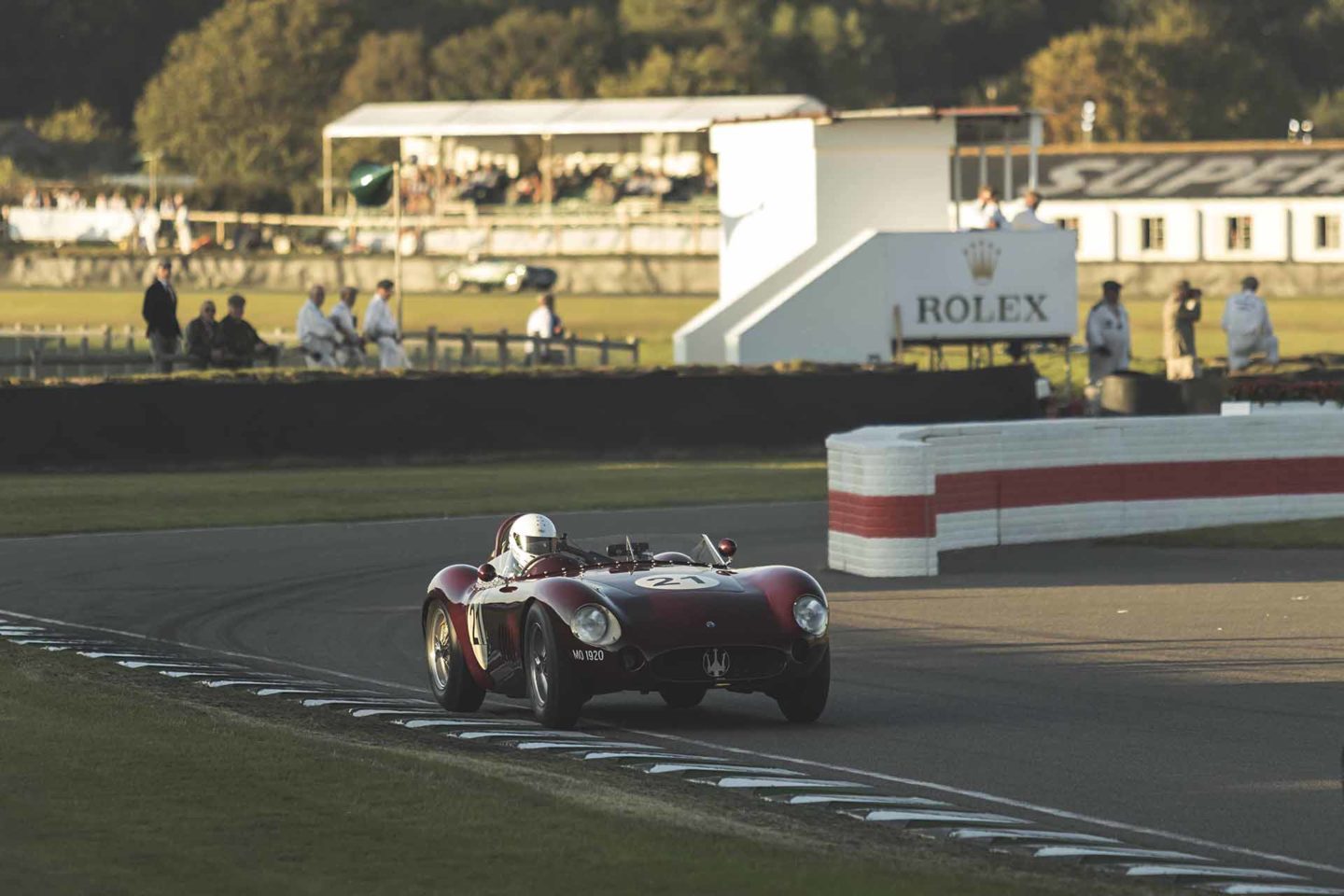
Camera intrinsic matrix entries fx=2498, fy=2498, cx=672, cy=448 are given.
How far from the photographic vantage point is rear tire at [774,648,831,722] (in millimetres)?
10406

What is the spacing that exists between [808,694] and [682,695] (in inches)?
29.3

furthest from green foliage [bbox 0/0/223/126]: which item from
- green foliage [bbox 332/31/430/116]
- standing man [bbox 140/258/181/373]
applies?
standing man [bbox 140/258/181/373]

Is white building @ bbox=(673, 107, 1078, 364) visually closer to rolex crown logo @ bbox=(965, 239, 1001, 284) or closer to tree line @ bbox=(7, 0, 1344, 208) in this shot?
rolex crown logo @ bbox=(965, 239, 1001, 284)

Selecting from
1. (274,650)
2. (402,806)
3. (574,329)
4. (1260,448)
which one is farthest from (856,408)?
(574,329)

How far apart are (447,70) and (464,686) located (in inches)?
4203

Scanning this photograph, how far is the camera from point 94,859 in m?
7.03

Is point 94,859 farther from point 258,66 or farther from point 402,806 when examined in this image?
point 258,66

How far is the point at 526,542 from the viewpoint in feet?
36.0

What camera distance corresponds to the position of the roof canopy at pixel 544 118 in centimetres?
7519

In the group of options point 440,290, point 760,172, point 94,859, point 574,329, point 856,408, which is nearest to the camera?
point 94,859

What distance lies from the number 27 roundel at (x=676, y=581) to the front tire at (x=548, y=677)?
1.48 ft

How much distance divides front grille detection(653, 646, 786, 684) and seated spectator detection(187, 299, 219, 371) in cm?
1881

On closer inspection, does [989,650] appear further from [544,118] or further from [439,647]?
[544,118]

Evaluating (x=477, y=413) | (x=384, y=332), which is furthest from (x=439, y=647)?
(x=384, y=332)
